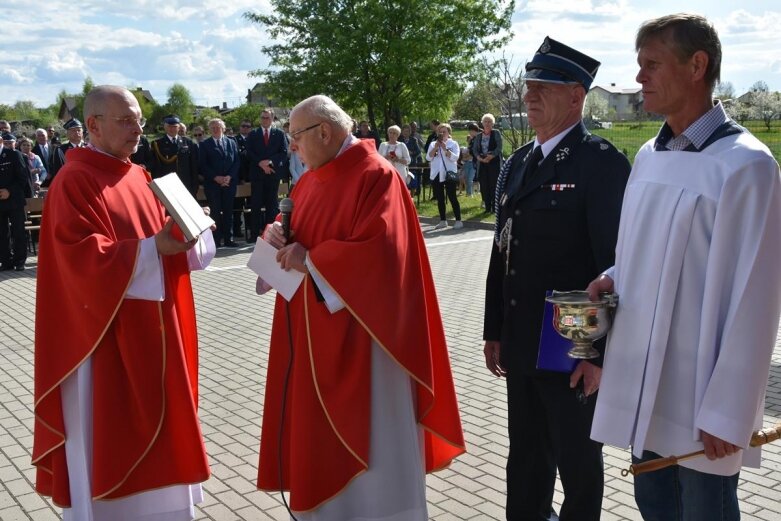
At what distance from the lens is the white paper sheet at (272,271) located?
12.0ft

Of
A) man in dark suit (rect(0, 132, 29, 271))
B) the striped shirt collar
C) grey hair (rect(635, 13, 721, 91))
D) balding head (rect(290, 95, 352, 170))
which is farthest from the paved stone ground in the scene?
grey hair (rect(635, 13, 721, 91))

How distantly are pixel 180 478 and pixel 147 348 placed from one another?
2.14 feet

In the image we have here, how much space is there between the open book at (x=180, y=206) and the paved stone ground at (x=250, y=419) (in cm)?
168

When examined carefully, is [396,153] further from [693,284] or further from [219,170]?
[693,284]

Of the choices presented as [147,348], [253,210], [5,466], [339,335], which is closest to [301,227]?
[339,335]

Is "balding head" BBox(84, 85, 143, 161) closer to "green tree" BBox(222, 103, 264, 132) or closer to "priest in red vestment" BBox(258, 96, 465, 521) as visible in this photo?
"priest in red vestment" BBox(258, 96, 465, 521)

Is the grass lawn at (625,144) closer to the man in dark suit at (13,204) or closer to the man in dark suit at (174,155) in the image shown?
the man in dark suit at (174,155)

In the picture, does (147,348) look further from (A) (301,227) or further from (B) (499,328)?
(B) (499,328)

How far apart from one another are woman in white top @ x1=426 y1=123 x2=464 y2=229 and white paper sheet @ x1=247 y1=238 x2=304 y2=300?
41.5 ft

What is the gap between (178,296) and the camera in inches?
159

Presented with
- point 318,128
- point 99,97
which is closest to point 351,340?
point 318,128

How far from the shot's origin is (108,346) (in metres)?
3.73

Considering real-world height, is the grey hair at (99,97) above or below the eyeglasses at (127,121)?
above

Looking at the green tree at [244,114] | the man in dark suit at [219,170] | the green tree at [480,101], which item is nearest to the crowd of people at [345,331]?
the man in dark suit at [219,170]
